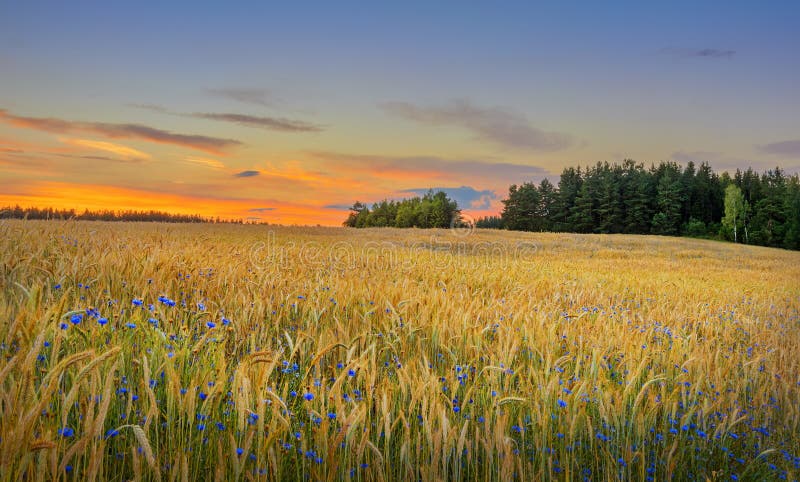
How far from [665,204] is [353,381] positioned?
96884 millimetres

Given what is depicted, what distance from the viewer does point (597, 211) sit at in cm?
9256

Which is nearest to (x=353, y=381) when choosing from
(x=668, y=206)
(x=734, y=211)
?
(x=734, y=211)

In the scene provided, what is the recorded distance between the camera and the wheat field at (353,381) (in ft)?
7.12

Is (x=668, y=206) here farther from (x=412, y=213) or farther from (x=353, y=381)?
(x=353, y=381)

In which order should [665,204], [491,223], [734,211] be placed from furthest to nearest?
[491,223] → [665,204] → [734,211]

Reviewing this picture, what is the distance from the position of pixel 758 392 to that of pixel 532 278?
6.03m

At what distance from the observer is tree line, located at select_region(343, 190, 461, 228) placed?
94625mm

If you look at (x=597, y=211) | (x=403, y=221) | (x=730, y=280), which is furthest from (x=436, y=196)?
(x=730, y=280)

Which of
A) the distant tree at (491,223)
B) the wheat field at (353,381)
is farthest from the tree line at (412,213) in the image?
the wheat field at (353,381)

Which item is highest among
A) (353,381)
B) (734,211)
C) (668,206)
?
(668,206)

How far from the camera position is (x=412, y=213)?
102250 millimetres

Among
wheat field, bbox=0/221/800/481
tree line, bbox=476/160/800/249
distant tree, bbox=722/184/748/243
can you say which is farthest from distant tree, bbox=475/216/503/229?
wheat field, bbox=0/221/800/481

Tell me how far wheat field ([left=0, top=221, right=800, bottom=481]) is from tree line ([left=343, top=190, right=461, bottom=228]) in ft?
252

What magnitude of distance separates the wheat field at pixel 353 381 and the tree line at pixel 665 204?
87044 millimetres
